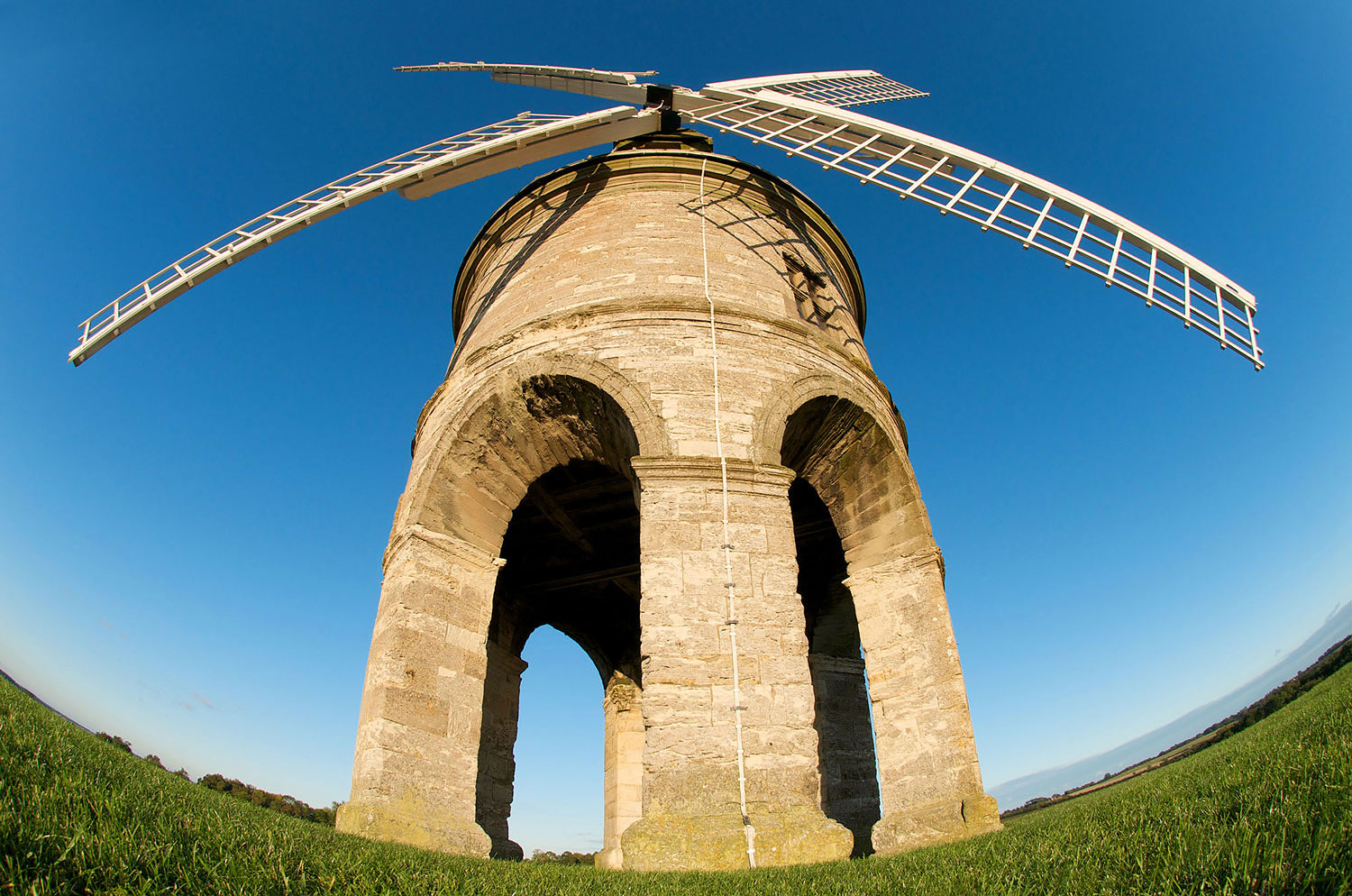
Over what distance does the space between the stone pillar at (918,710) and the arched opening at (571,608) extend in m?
3.44

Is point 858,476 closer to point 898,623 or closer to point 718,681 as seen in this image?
point 898,623

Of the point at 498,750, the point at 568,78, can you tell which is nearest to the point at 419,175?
the point at 568,78

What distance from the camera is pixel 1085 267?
751 cm

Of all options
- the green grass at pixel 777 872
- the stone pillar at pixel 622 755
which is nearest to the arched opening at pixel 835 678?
the stone pillar at pixel 622 755

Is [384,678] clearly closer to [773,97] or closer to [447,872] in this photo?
[447,872]

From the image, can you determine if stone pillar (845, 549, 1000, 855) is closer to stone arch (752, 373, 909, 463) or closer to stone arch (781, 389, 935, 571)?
stone arch (781, 389, 935, 571)

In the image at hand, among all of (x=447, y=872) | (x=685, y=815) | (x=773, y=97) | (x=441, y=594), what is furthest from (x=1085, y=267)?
(x=447, y=872)

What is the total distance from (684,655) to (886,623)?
2.72 metres

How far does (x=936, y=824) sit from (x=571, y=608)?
6.62 metres

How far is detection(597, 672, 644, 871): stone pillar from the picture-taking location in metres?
10.2

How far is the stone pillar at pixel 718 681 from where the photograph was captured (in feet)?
15.7

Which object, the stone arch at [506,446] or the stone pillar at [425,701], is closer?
the stone pillar at [425,701]

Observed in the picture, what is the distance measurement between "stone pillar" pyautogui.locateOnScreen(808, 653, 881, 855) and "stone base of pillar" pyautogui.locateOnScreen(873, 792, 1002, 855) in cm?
284

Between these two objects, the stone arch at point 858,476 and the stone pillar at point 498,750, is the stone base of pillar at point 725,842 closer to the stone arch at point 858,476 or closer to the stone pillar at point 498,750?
the stone arch at point 858,476
